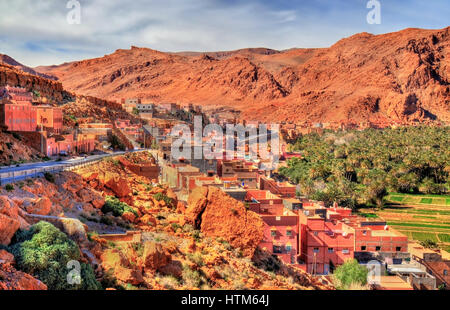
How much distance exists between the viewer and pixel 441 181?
48.0 metres

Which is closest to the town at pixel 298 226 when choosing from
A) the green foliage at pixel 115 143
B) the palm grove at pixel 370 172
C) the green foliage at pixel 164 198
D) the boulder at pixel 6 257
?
the green foliage at pixel 164 198

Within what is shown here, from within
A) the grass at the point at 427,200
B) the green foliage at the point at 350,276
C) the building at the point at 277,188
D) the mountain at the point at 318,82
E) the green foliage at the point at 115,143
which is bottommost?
the grass at the point at 427,200

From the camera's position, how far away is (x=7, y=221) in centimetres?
628

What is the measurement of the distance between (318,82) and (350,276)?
5149 inches

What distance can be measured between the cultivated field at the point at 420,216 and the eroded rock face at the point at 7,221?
2747 centimetres

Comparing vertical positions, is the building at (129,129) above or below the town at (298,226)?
above

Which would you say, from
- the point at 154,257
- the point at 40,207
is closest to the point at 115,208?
the point at 40,207

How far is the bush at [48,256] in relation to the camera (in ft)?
19.5

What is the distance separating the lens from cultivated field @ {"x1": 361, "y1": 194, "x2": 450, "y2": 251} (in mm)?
30406

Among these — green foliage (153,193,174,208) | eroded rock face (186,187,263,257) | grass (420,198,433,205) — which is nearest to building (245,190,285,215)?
green foliage (153,193,174,208)

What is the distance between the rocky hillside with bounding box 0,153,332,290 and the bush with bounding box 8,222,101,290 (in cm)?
2

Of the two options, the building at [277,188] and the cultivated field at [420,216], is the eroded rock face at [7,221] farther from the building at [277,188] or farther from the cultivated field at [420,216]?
the cultivated field at [420,216]

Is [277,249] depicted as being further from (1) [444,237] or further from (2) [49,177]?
(1) [444,237]

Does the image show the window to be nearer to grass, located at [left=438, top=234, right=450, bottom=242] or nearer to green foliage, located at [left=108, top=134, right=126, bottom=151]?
grass, located at [left=438, top=234, right=450, bottom=242]
